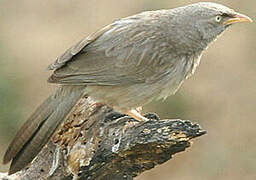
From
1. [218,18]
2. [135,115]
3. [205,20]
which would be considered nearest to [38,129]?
[135,115]

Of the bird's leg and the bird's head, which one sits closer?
the bird's leg

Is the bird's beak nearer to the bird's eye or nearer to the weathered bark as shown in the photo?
the bird's eye

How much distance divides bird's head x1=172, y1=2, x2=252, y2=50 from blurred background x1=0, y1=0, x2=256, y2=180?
381cm

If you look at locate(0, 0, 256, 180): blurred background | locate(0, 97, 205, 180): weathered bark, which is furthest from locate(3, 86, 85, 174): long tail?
locate(0, 0, 256, 180): blurred background

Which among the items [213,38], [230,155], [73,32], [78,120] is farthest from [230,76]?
[78,120]

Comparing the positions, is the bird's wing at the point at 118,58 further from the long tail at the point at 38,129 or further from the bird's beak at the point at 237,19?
the bird's beak at the point at 237,19

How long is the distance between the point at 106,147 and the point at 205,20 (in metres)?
1.75

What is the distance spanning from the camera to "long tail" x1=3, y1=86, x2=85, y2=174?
20.4ft

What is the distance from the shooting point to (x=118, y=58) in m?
6.59

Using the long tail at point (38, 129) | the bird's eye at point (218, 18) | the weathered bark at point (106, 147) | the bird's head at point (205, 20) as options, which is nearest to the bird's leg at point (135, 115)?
the weathered bark at point (106, 147)

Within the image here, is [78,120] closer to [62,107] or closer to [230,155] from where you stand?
[62,107]

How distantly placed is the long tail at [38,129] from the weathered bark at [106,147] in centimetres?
13

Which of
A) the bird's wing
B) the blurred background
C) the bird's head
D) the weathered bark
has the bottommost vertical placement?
the blurred background

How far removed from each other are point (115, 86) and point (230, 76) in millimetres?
5408
